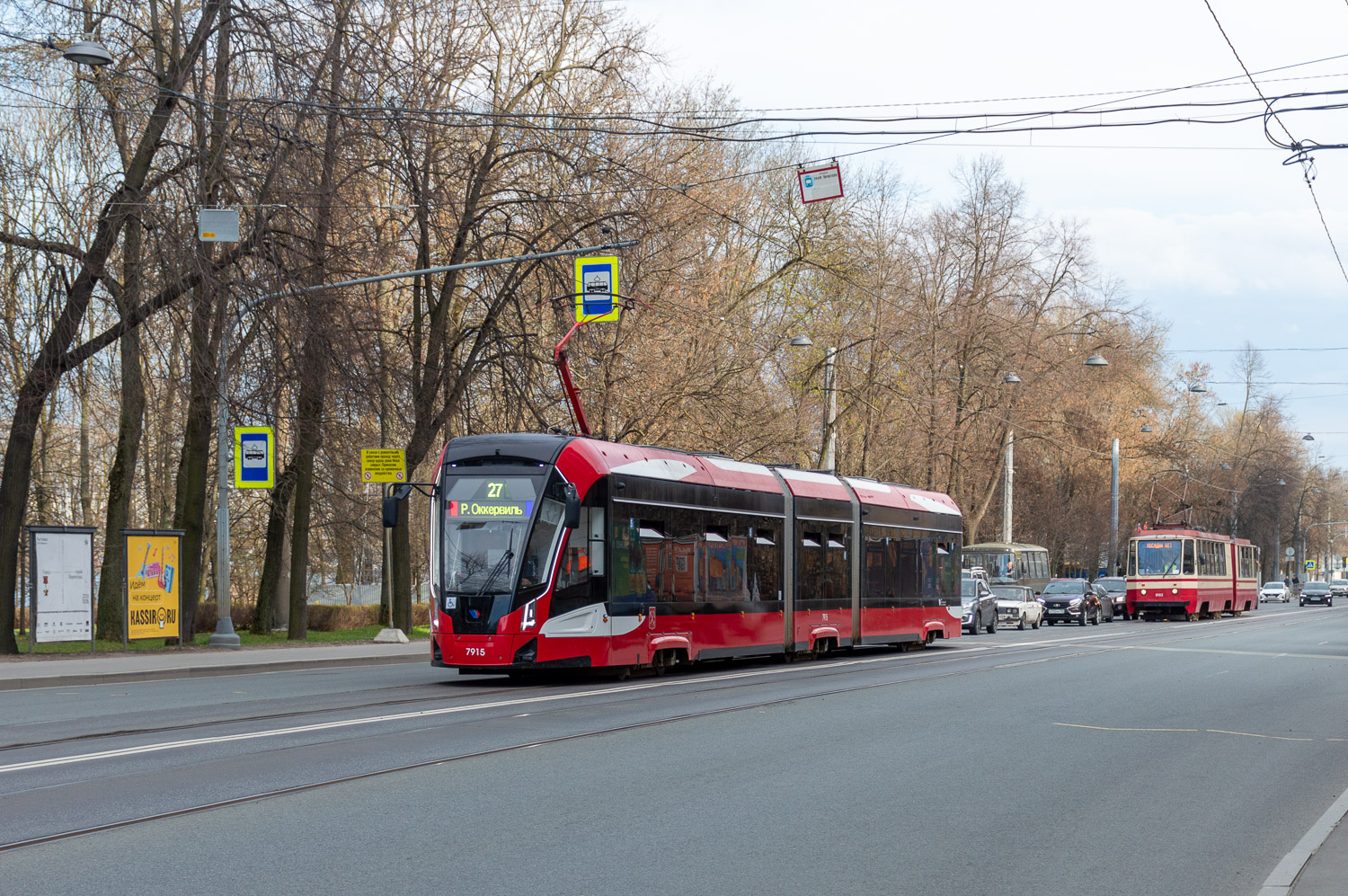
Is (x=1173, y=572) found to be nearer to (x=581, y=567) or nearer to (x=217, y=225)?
(x=581, y=567)

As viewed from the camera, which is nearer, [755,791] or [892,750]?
[755,791]

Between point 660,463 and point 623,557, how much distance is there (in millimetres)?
1882

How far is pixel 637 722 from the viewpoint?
13367 millimetres

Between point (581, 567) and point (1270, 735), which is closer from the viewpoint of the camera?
point (1270, 735)

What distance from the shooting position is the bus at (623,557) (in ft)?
57.0

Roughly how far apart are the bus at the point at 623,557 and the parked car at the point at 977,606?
46.8 feet

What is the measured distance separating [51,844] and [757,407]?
32277mm

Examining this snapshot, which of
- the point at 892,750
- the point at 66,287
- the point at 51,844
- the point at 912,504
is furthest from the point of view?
the point at 912,504

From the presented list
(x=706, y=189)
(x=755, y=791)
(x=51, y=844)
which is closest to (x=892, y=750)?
(x=755, y=791)

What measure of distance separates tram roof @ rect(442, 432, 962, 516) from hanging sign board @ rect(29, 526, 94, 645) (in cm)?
782

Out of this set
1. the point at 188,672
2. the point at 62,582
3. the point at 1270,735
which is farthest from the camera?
the point at 62,582


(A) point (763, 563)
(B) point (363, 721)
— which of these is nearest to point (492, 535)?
(B) point (363, 721)

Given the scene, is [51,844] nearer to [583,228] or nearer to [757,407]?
[583,228]

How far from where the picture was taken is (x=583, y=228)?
28.6 m
